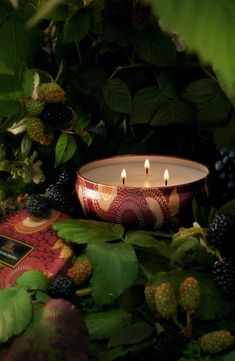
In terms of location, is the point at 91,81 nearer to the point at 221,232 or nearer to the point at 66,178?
the point at 66,178

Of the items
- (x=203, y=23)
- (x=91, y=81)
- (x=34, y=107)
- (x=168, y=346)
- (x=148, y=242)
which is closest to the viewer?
(x=203, y=23)

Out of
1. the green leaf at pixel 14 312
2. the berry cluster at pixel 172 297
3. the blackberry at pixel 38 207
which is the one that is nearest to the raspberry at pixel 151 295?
the berry cluster at pixel 172 297

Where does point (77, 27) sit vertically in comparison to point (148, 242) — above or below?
above

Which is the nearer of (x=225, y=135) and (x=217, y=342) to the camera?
(x=217, y=342)

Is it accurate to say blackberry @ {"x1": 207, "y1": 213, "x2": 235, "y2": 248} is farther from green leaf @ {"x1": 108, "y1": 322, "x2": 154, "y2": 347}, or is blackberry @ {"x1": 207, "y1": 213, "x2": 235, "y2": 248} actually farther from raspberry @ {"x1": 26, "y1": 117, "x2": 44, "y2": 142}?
raspberry @ {"x1": 26, "y1": 117, "x2": 44, "y2": 142}

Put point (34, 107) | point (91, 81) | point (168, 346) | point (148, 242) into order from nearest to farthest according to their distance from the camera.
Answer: point (168, 346)
point (148, 242)
point (34, 107)
point (91, 81)

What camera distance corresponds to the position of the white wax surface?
624 mm

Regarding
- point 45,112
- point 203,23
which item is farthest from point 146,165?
point 203,23

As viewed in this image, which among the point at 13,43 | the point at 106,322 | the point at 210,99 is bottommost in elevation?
the point at 106,322

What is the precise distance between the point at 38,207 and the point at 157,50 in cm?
27

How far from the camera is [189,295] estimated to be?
401mm

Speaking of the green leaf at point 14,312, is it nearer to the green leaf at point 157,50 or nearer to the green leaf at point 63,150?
the green leaf at point 63,150

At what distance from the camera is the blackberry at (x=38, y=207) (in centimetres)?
58

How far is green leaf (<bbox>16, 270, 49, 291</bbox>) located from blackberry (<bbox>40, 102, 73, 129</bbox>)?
8.3 inches
